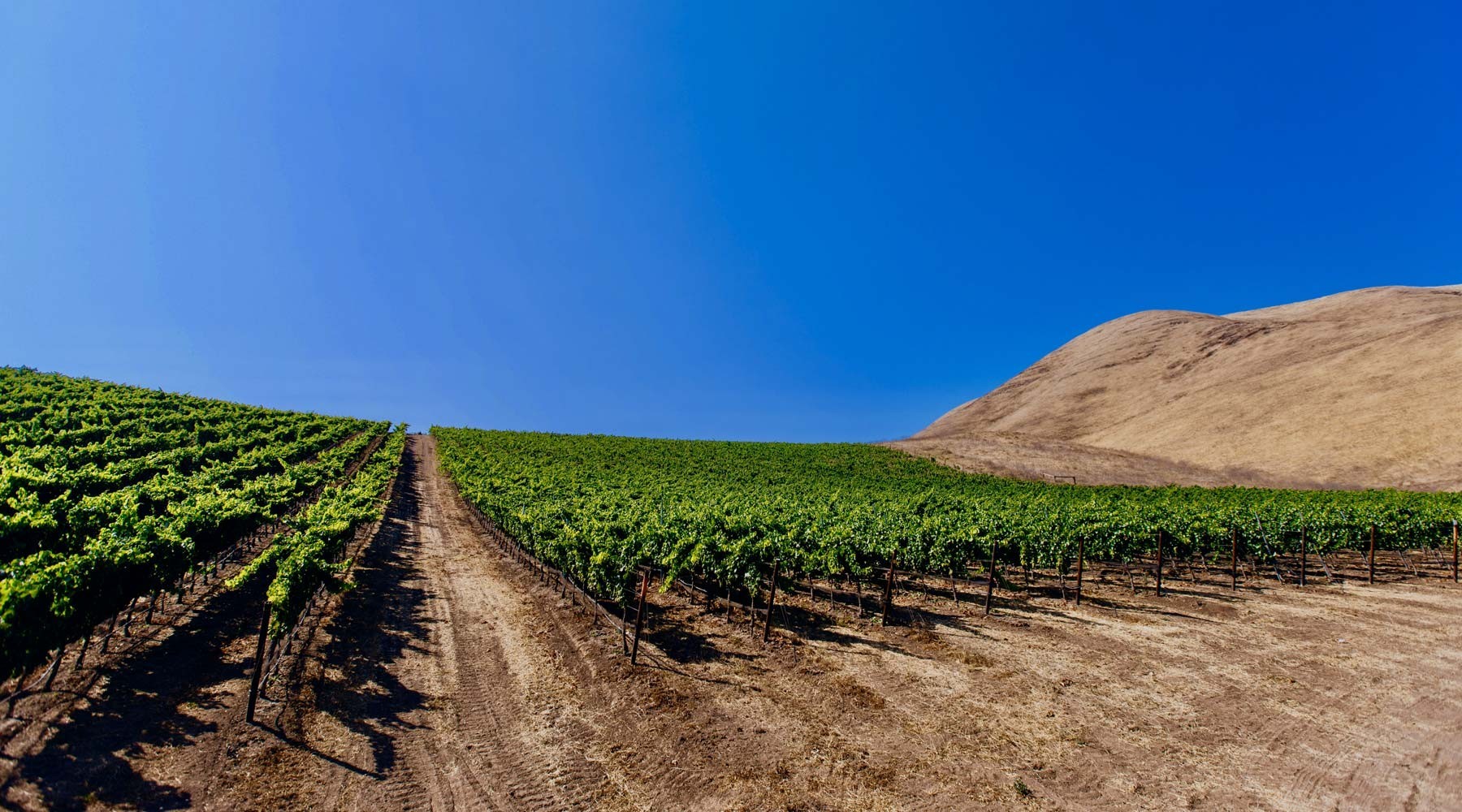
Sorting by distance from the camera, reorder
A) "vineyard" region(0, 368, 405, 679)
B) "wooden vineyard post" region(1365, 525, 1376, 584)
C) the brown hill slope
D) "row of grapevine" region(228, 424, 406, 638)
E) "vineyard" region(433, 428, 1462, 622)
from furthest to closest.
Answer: the brown hill slope < "wooden vineyard post" region(1365, 525, 1376, 584) < "vineyard" region(433, 428, 1462, 622) < "row of grapevine" region(228, 424, 406, 638) < "vineyard" region(0, 368, 405, 679)

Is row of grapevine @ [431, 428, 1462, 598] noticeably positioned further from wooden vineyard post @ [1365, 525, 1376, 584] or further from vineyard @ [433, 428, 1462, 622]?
wooden vineyard post @ [1365, 525, 1376, 584]

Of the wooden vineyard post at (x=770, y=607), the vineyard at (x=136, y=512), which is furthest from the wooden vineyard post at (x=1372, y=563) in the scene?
the vineyard at (x=136, y=512)

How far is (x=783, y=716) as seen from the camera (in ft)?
35.1

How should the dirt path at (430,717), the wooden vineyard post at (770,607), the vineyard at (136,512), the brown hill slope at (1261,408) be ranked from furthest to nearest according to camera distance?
the brown hill slope at (1261,408)
the wooden vineyard post at (770,607)
the vineyard at (136,512)
the dirt path at (430,717)

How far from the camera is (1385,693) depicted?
11.6 m

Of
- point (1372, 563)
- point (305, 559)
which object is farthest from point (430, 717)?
point (1372, 563)

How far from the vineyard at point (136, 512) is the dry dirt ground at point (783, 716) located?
1601 millimetres

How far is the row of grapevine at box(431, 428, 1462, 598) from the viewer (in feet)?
56.8

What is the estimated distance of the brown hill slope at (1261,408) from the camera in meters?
56.3

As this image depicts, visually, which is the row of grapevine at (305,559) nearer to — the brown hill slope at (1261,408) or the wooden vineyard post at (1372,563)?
the wooden vineyard post at (1372,563)

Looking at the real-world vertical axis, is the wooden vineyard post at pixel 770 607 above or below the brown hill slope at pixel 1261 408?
below

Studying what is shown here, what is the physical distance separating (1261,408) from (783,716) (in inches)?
3658

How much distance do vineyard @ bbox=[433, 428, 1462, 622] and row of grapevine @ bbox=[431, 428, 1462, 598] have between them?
77mm

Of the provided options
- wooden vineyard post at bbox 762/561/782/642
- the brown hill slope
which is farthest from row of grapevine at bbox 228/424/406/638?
the brown hill slope
